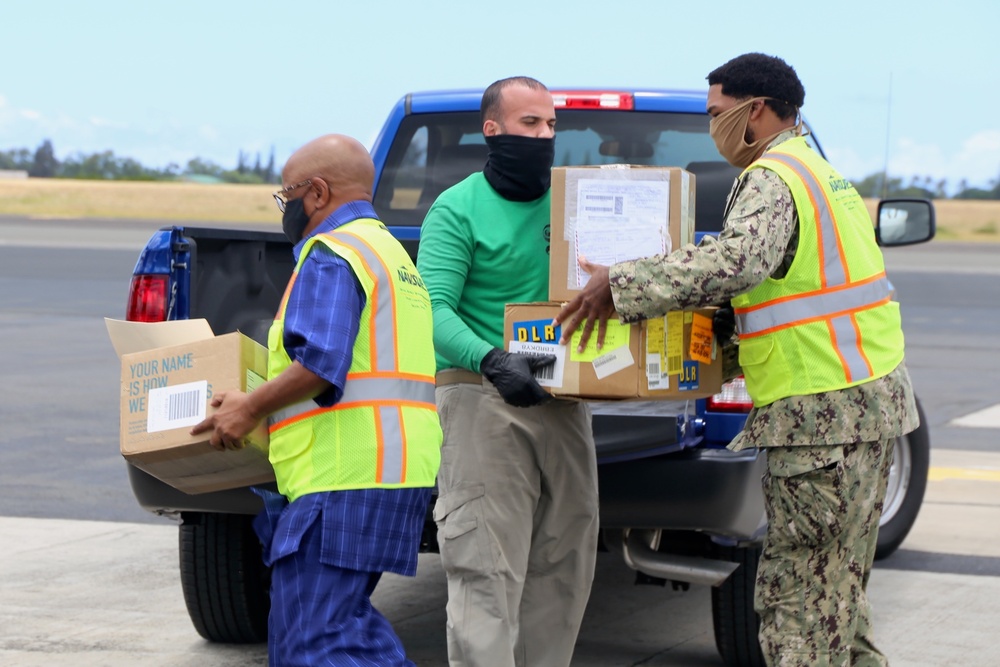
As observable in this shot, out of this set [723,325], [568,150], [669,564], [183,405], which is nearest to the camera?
[183,405]

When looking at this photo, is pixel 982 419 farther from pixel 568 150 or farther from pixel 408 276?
pixel 408 276

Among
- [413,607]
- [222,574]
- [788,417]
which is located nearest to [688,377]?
[788,417]

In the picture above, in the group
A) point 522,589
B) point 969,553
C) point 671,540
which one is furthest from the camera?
point 969,553

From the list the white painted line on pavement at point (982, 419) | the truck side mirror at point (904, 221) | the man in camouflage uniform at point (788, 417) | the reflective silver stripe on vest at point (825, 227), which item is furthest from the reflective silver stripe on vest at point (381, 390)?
the white painted line on pavement at point (982, 419)

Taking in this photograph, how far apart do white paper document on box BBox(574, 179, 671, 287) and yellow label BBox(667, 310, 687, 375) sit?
0.62 ft

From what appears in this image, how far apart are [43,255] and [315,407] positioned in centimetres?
3192

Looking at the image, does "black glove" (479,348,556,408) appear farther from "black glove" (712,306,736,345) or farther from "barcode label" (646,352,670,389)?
"black glove" (712,306,736,345)

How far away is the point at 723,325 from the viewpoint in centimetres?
392

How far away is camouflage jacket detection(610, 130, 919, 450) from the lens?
135 inches

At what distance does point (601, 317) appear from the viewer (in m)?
3.68

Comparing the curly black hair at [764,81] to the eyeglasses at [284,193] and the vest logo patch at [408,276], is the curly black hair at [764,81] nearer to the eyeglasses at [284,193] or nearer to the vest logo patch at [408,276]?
the vest logo patch at [408,276]

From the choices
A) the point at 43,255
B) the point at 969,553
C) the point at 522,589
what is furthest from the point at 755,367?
the point at 43,255

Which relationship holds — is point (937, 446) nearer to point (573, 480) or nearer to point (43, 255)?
point (573, 480)

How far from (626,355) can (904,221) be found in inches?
106
